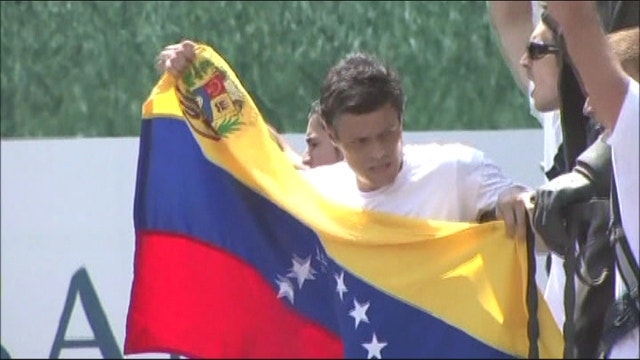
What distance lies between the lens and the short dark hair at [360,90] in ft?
11.7

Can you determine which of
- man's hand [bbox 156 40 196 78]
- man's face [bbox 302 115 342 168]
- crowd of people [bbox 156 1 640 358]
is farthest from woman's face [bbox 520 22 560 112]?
man's face [bbox 302 115 342 168]

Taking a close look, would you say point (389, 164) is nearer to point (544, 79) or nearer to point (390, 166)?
point (390, 166)

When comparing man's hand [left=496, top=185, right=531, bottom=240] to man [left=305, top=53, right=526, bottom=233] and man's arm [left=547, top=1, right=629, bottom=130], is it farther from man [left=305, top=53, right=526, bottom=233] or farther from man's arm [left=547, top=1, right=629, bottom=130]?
man's arm [left=547, top=1, right=629, bottom=130]

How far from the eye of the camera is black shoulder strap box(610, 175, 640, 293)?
8.96ft

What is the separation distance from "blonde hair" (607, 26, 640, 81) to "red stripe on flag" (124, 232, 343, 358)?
99cm

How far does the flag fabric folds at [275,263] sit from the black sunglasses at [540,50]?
1.36 ft

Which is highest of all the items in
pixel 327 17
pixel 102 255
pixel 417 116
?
pixel 327 17

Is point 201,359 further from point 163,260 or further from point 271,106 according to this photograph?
point 271,106

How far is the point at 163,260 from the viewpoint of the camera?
3703 mm

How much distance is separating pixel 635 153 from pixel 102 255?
3984 mm

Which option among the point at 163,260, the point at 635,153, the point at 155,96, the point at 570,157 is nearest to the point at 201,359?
the point at 163,260

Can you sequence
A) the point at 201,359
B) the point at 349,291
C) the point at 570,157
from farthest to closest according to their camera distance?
the point at 201,359, the point at 349,291, the point at 570,157

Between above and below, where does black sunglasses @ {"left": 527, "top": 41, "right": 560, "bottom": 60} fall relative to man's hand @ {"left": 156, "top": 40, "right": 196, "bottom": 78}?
above

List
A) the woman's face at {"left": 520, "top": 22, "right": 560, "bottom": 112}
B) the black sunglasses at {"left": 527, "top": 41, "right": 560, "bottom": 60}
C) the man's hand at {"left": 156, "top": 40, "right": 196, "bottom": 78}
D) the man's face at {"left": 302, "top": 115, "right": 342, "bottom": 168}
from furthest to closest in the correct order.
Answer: the man's face at {"left": 302, "top": 115, "right": 342, "bottom": 168}
the man's hand at {"left": 156, "top": 40, "right": 196, "bottom": 78}
the woman's face at {"left": 520, "top": 22, "right": 560, "bottom": 112}
the black sunglasses at {"left": 527, "top": 41, "right": 560, "bottom": 60}
